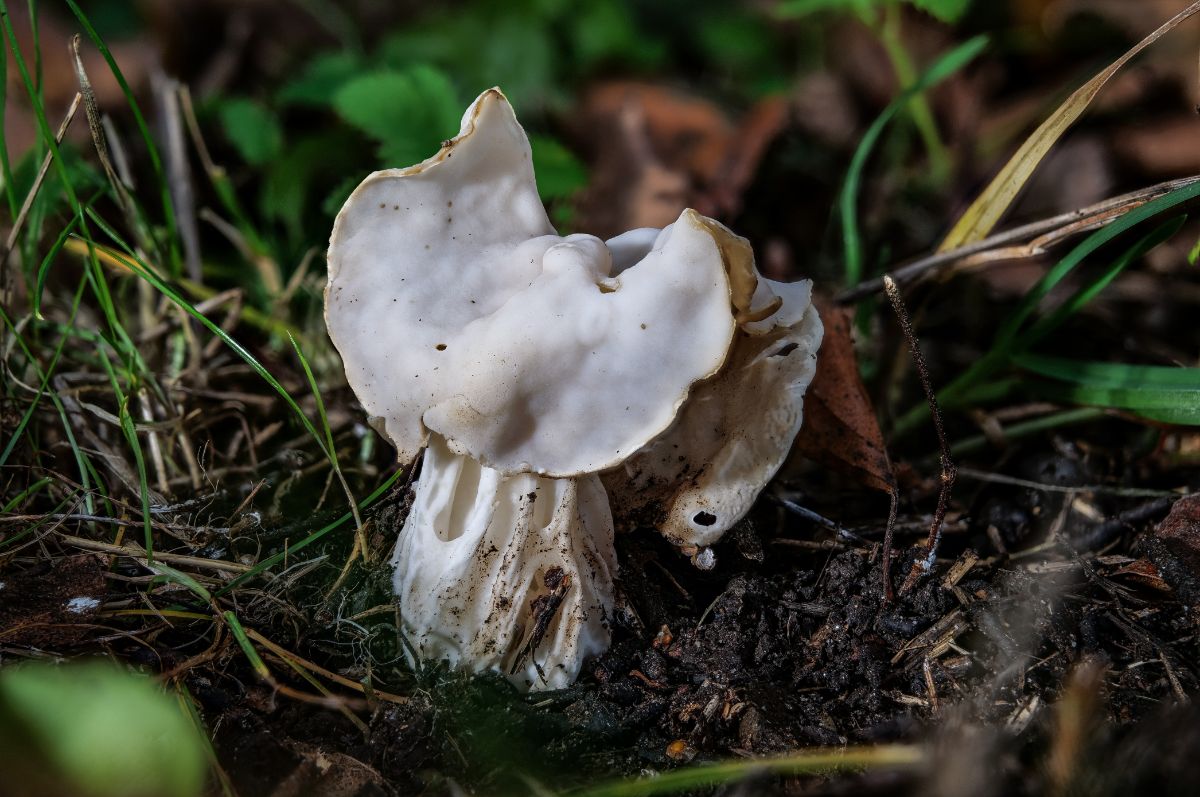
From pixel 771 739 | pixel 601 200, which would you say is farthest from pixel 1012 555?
pixel 601 200

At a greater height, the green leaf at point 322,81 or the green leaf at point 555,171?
the green leaf at point 322,81

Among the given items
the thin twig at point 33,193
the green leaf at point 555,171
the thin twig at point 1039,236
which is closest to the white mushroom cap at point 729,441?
the thin twig at point 1039,236

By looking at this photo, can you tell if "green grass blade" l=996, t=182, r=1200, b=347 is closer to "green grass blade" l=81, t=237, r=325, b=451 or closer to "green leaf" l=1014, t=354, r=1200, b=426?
"green leaf" l=1014, t=354, r=1200, b=426

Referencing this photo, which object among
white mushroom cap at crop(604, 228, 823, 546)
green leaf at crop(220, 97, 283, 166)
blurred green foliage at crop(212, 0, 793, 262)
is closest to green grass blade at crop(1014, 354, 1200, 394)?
white mushroom cap at crop(604, 228, 823, 546)

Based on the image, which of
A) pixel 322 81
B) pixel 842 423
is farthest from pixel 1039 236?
pixel 322 81

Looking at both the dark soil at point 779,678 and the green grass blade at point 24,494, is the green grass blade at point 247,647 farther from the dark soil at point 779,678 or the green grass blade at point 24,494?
the green grass blade at point 24,494

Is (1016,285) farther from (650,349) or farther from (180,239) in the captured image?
(180,239)
